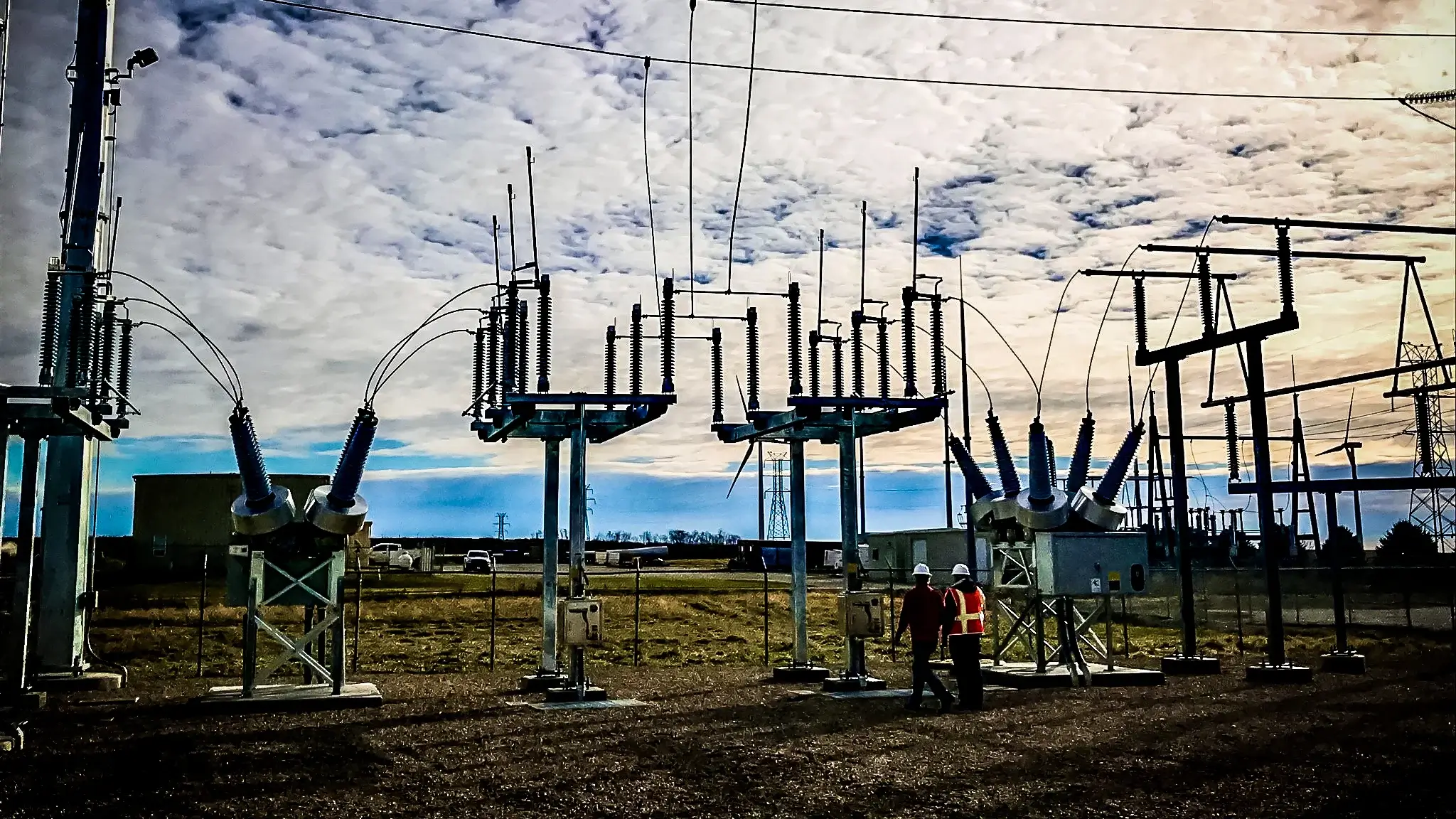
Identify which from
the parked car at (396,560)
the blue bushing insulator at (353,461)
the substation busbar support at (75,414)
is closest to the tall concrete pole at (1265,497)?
the blue bushing insulator at (353,461)

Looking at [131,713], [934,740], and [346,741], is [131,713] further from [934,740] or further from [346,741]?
[934,740]

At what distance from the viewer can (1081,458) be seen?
1900 centimetres

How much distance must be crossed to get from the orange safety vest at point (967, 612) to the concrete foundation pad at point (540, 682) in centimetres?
559

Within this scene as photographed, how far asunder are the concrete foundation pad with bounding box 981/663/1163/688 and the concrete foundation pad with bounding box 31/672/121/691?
Result: 1284 cm

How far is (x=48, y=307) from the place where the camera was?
51.5 ft

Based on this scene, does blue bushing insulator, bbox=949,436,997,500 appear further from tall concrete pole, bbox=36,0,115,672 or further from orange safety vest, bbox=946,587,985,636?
tall concrete pole, bbox=36,0,115,672

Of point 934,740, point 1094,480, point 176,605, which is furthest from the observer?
point 176,605

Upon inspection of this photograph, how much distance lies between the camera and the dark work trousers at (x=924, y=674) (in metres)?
14.8

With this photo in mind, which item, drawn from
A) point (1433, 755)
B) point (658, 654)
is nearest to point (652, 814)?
point (1433, 755)

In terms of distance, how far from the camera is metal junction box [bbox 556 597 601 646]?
1534cm

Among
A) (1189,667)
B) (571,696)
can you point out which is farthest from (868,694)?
(1189,667)

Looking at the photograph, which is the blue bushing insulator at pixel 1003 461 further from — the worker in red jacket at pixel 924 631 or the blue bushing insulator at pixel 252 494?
the blue bushing insulator at pixel 252 494

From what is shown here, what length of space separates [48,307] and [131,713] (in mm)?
5401

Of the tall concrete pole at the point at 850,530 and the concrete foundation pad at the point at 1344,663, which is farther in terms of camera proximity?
the concrete foundation pad at the point at 1344,663
